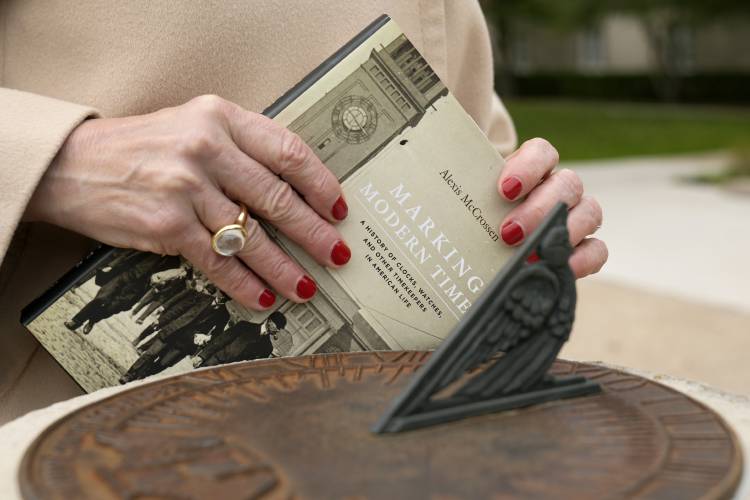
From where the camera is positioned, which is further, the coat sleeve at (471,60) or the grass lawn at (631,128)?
the grass lawn at (631,128)

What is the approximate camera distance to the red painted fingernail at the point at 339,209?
1.49 metres

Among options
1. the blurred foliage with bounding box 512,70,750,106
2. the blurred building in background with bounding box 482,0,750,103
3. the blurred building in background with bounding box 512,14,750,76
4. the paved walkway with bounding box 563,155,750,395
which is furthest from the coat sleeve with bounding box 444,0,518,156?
the blurred foliage with bounding box 512,70,750,106

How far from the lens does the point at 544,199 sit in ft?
5.13

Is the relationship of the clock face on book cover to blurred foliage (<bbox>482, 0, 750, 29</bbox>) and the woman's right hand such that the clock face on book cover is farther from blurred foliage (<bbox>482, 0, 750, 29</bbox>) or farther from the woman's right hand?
blurred foliage (<bbox>482, 0, 750, 29</bbox>)

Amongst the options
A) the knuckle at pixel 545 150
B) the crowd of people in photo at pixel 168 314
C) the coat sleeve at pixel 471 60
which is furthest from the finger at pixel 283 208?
the coat sleeve at pixel 471 60

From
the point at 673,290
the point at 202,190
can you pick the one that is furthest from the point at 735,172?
the point at 202,190

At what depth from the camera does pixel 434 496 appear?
1064mm

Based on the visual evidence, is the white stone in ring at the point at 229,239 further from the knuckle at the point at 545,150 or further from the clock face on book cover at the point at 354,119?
the knuckle at the point at 545,150

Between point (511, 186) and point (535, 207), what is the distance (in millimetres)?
54

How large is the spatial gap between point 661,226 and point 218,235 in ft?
20.6

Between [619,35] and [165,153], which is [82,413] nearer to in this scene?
[165,153]

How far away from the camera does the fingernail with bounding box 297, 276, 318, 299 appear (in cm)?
149

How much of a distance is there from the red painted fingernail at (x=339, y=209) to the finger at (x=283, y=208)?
0.06 feet

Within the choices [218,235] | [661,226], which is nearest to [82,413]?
[218,235]
